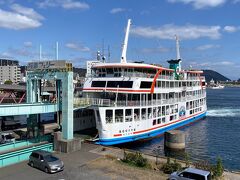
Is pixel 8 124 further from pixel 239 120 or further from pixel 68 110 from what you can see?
pixel 239 120

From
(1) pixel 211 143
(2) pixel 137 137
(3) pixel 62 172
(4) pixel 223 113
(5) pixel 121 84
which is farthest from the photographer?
(4) pixel 223 113

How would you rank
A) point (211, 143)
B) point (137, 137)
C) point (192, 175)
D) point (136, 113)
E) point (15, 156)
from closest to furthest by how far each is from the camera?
point (192, 175)
point (15, 156)
point (137, 137)
point (136, 113)
point (211, 143)

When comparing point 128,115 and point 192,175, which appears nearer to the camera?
point 192,175

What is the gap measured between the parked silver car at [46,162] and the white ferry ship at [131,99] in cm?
1131

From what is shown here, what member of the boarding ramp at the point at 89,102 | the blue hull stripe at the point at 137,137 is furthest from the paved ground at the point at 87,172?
the boarding ramp at the point at 89,102

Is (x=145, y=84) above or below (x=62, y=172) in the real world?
above

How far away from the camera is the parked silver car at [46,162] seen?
22781 millimetres

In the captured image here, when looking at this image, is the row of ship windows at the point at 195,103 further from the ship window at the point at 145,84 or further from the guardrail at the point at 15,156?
the guardrail at the point at 15,156

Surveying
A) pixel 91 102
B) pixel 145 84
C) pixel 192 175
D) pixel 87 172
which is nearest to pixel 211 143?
pixel 145 84

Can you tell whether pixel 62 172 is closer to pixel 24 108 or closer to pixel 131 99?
pixel 24 108

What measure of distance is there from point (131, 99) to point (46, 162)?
760 inches

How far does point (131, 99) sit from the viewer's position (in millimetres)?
40000

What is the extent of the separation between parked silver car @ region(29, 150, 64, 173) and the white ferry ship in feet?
37.1

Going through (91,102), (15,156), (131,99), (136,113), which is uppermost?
(131,99)
